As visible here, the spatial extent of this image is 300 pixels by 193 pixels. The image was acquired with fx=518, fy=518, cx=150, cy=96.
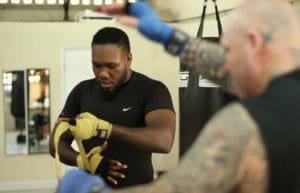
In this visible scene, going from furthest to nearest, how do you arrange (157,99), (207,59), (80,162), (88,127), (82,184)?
(157,99) < (80,162) < (88,127) < (207,59) < (82,184)

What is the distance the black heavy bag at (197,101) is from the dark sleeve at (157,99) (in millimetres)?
1001

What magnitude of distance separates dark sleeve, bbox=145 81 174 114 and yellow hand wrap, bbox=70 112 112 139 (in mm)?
258

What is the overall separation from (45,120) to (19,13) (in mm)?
1170

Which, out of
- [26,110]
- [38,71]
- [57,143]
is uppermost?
[57,143]

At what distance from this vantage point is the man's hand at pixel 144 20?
4.40 ft

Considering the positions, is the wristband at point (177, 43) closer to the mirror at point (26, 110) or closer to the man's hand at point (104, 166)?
the man's hand at point (104, 166)

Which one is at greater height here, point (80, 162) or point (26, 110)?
point (80, 162)

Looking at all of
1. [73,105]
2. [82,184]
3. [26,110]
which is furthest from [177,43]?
[26,110]

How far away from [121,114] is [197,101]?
1494 mm

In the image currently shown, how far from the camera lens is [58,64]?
552 cm

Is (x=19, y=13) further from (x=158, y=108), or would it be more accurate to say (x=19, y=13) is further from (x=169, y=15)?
(x=158, y=108)

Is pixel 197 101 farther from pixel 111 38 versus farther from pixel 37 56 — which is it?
pixel 37 56

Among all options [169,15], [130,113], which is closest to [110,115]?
[130,113]

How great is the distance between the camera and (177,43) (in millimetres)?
1388
